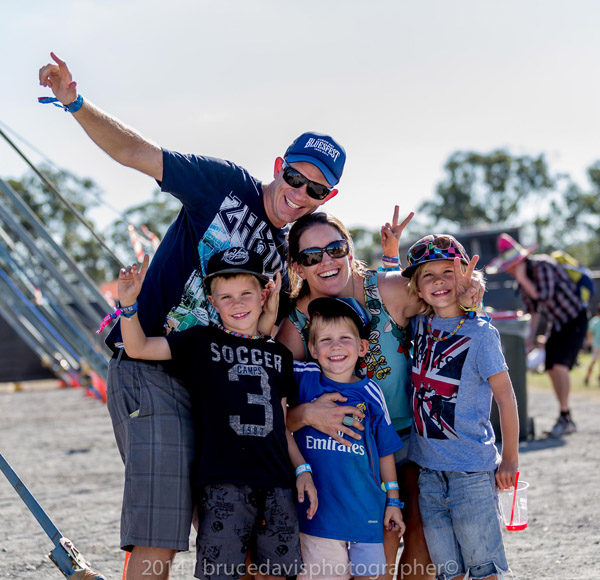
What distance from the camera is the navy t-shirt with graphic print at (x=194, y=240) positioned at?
2.62 metres

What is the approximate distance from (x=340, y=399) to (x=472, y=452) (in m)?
0.56

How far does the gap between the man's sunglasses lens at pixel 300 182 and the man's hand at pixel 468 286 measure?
637mm

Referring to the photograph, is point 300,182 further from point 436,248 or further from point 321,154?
point 436,248

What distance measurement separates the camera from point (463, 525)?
264 cm

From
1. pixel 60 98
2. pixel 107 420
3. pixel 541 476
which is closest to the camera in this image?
pixel 60 98

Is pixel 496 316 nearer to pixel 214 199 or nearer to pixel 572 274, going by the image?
pixel 572 274

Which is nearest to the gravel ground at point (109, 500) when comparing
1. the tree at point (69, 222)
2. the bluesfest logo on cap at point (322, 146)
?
the bluesfest logo on cap at point (322, 146)

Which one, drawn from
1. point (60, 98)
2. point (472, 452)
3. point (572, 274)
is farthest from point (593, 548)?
point (572, 274)

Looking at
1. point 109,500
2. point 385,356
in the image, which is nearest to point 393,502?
point 385,356

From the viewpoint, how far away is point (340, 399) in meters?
2.68

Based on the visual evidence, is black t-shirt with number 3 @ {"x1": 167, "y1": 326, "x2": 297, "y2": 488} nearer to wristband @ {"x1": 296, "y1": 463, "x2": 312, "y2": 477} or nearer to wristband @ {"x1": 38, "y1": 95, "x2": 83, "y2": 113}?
wristband @ {"x1": 296, "y1": 463, "x2": 312, "y2": 477}

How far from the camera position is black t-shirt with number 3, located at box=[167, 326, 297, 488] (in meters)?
2.47

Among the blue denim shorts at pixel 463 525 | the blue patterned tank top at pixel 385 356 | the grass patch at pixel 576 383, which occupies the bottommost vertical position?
the grass patch at pixel 576 383

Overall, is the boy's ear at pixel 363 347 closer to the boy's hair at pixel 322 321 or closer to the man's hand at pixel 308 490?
the boy's hair at pixel 322 321
